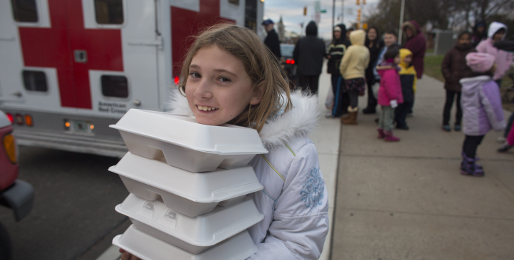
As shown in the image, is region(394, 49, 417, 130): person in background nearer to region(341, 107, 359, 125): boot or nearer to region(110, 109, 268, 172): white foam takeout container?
region(341, 107, 359, 125): boot

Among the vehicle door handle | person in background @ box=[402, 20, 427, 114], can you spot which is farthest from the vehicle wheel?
person in background @ box=[402, 20, 427, 114]

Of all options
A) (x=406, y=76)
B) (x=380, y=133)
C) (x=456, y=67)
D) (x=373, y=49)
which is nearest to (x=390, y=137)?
(x=380, y=133)

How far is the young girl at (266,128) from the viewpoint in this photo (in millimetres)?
1117

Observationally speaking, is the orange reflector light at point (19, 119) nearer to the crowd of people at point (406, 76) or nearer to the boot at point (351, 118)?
the crowd of people at point (406, 76)

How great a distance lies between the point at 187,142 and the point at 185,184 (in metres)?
0.13

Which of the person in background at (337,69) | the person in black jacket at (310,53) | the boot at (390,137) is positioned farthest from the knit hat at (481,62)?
the person in black jacket at (310,53)

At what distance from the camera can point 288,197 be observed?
1.17 meters

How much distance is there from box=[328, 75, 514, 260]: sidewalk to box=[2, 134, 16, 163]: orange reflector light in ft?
7.93

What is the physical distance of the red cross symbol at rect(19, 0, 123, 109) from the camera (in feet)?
12.1

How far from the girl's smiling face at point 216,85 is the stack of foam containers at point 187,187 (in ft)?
0.43

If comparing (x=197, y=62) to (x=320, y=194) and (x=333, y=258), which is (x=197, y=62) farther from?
(x=333, y=258)

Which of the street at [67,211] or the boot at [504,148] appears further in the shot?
the boot at [504,148]

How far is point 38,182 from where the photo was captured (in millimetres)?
3986

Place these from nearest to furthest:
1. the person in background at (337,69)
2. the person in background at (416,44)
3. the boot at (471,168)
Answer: the boot at (471,168)
the person in background at (416,44)
the person in background at (337,69)
